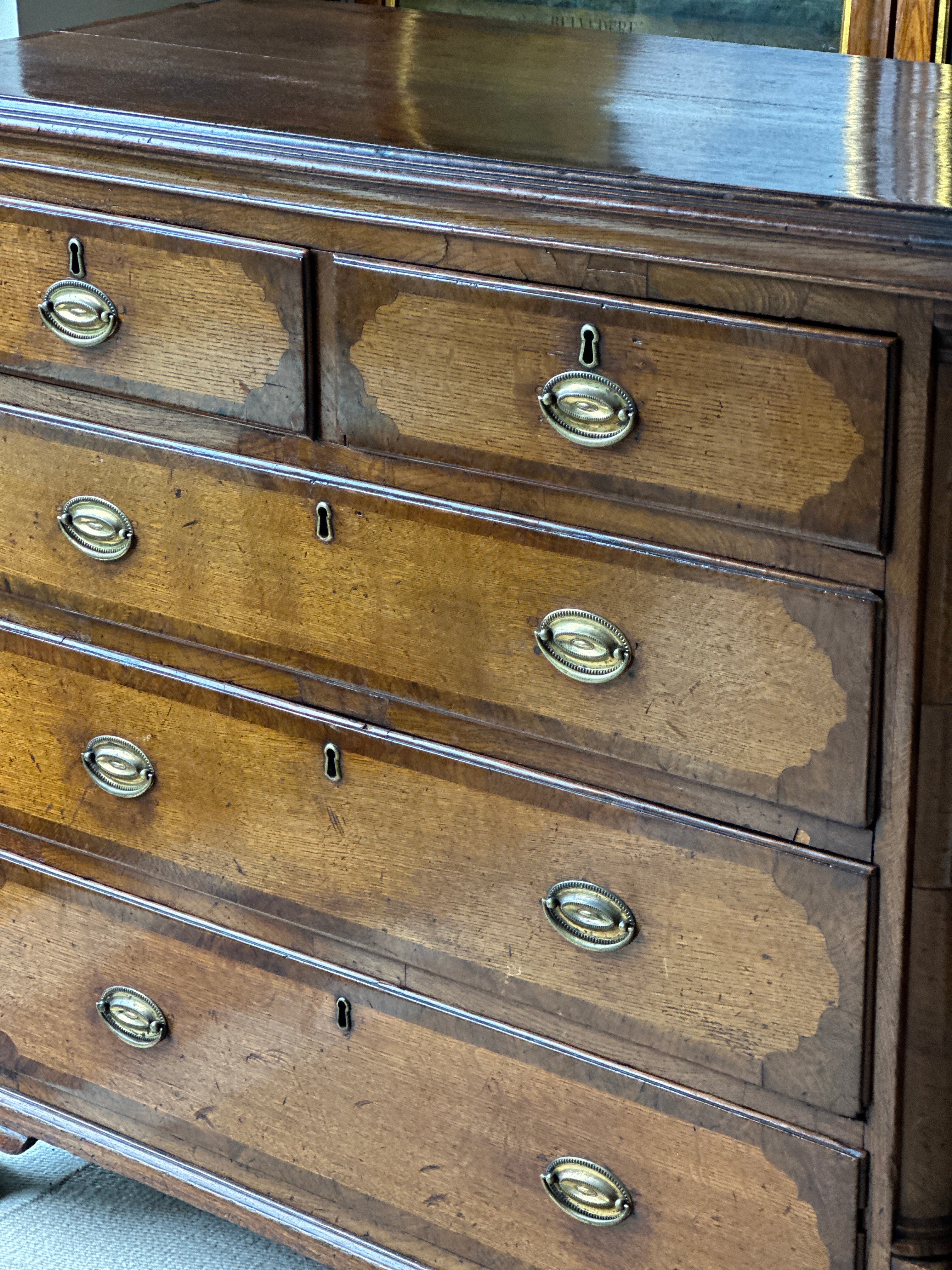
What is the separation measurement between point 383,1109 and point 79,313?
0.74 m

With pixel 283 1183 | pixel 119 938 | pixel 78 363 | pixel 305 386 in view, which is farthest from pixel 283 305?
pixel 283 1183

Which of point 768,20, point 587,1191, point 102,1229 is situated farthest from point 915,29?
point 102,1229

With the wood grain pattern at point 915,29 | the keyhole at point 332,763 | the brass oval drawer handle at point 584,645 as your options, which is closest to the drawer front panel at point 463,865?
the keyhole at point 332,763

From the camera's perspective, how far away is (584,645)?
112 centimetres

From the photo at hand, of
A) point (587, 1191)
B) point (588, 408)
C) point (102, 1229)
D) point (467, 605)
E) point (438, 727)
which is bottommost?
point (102, 1229)

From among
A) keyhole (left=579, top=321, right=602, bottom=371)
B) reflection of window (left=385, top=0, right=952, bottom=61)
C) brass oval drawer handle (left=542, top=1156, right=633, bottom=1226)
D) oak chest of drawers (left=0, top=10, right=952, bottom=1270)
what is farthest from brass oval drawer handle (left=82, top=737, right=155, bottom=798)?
reflection of window (left=385, top=0, right=952, bottom=61)

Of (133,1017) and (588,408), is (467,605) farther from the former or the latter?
(133,1017)

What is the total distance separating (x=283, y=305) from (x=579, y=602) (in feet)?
1.03

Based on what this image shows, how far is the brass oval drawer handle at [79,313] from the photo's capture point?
48.5 inches

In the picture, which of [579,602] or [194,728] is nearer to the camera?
[579,602]

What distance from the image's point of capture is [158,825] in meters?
1.41

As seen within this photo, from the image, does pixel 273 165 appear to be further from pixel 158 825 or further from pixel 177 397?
pixel 158 825

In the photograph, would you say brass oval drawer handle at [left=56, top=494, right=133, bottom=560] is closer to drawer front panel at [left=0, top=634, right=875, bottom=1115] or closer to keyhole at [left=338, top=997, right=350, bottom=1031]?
drawer front panel at [left=0, top=634, right=875, bottom=1115]

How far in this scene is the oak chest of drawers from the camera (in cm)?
100
